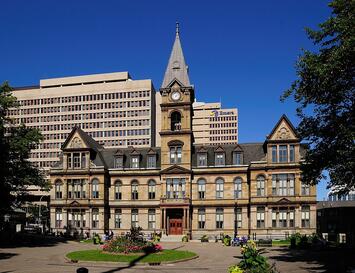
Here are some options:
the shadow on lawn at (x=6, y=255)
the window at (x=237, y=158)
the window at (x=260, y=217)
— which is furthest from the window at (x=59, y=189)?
the window at (x=260, y=217)

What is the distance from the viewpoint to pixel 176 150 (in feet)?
207

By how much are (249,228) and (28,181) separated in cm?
3013

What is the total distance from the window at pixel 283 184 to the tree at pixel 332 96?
27.1 metres

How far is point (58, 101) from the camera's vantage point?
14000 centimetres

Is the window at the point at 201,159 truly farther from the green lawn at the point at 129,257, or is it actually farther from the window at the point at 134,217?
the green lawn at the point at 129,257

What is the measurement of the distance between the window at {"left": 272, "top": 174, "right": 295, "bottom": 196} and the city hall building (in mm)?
129

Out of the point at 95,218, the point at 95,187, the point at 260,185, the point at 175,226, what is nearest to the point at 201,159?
the point at 260,185

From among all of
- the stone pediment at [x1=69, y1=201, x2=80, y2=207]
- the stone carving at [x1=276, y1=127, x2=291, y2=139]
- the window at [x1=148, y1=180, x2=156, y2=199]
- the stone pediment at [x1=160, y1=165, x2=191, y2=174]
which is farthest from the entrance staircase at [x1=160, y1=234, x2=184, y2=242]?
the stone carving at [x1=276, y1=127, x2=291, y2=139]

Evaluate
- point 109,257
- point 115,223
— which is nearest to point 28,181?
point 109,257

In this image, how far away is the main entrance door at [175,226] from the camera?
61688 millimetres

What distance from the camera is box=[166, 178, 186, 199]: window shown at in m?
62.0

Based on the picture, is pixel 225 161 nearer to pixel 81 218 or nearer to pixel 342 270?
pixel 81 218

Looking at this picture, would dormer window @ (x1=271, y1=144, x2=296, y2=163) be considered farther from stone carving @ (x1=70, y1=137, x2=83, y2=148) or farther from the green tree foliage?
the green tree foliage

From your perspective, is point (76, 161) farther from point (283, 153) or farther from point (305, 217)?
point (305, 217)
